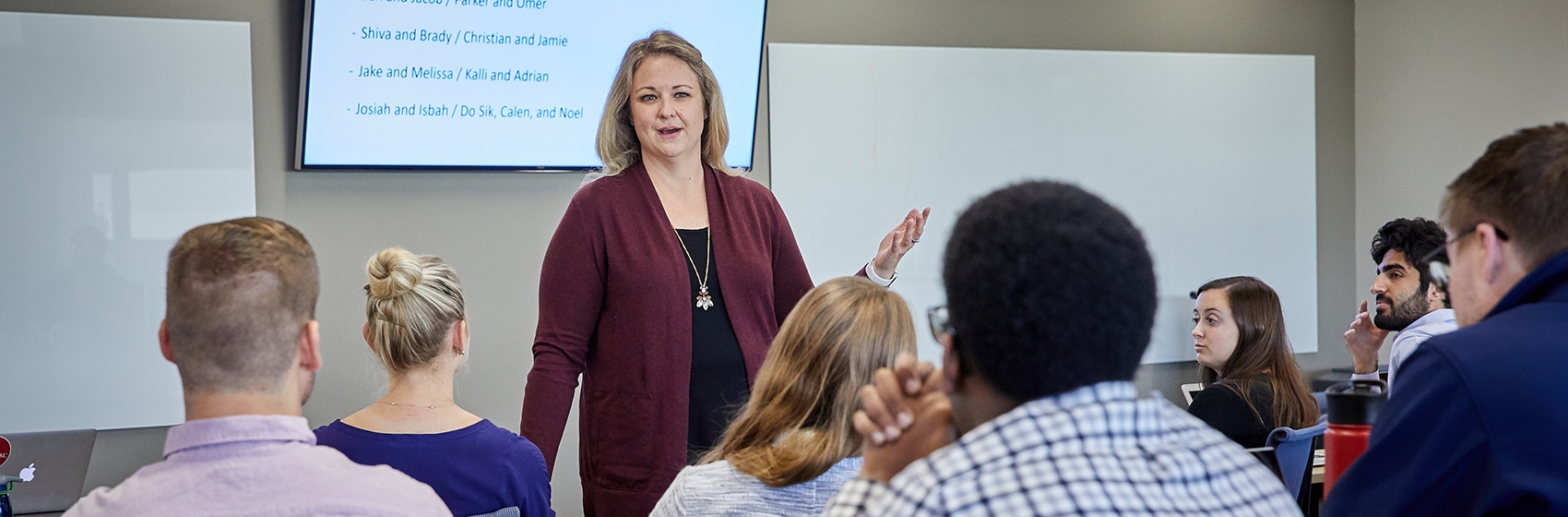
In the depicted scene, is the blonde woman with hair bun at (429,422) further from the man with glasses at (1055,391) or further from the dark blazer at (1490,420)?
the dark blazer at (1490,420)

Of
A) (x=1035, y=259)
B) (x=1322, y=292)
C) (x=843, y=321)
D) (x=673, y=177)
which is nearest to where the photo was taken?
(x=1035, y=259)

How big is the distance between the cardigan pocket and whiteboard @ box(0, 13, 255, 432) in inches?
76.7

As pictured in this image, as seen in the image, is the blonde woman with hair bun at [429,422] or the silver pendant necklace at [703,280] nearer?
the blonde woman with hair bun at [429,422]

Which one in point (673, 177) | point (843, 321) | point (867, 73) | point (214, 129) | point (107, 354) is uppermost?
point (867, 73)

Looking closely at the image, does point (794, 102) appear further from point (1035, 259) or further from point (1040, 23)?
point (1035, 259)

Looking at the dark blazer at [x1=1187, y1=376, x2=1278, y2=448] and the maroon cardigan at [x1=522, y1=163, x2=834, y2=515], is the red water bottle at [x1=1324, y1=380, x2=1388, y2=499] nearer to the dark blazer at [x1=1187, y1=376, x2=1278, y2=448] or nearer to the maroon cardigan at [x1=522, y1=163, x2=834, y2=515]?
the maroon cardigan at [x1=522, y1=163, x2=834, y2=515]

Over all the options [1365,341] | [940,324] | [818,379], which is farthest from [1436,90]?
[940,324]

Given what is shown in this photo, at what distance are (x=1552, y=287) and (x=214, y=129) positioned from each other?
11.4 feet

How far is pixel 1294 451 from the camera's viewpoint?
8.64 feet

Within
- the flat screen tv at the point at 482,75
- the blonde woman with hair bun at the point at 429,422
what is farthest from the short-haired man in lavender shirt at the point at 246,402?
the flat screen tv at the point at 482,75

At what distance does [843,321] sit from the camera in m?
1.61

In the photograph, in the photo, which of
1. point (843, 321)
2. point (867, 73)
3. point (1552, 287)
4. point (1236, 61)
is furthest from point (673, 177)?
point (1236, 61)

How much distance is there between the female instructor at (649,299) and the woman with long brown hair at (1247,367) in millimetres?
1281

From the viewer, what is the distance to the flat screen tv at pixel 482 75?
143 inches
